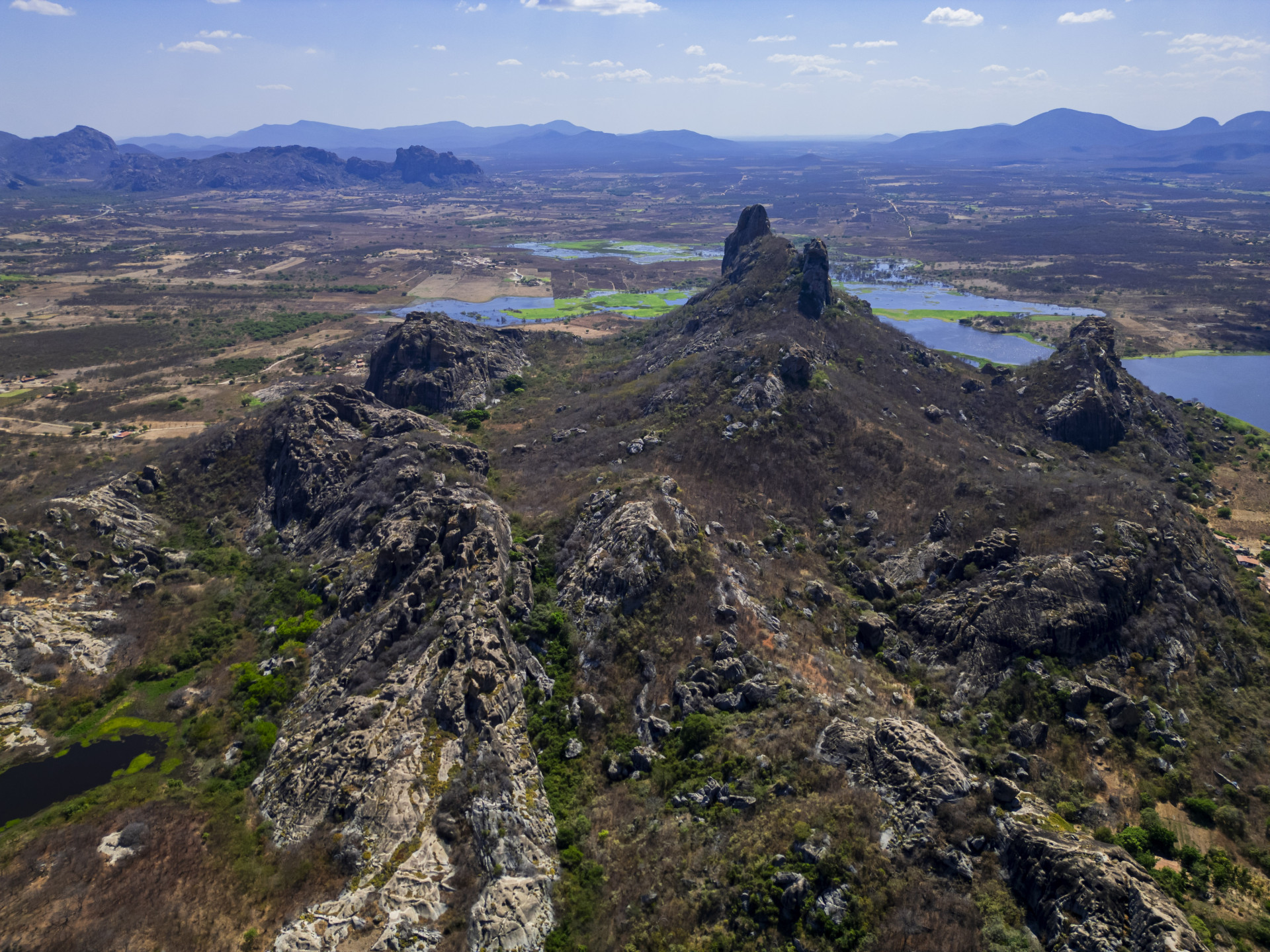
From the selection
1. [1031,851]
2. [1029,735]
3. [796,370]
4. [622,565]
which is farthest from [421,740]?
[796,370]

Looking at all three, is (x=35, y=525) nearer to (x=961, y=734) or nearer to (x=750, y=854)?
(x=750, y=854)

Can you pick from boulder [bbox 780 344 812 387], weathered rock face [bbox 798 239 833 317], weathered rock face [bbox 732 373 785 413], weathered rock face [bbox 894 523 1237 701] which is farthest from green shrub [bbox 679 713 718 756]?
weathered rock face [bbox 798 239 833 317]

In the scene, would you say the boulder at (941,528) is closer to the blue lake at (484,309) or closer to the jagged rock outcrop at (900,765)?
the jagged rock outcrop at (900,765)

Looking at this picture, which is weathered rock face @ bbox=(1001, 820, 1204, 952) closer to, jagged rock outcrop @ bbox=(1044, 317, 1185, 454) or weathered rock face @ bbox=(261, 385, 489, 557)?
weathered rock face @ bbox=(261, 385, 489, 557)

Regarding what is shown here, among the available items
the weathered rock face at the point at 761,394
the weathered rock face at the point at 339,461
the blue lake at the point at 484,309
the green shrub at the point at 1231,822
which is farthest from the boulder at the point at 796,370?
the blue lake at the point at 484,309

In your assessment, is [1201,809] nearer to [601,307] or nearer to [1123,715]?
[1123,715]

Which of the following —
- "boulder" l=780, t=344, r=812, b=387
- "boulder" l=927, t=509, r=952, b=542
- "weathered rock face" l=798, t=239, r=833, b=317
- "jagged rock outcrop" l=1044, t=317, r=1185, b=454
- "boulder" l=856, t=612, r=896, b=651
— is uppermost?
"weathered rock face" l=798, t=239, r=833, b=317
